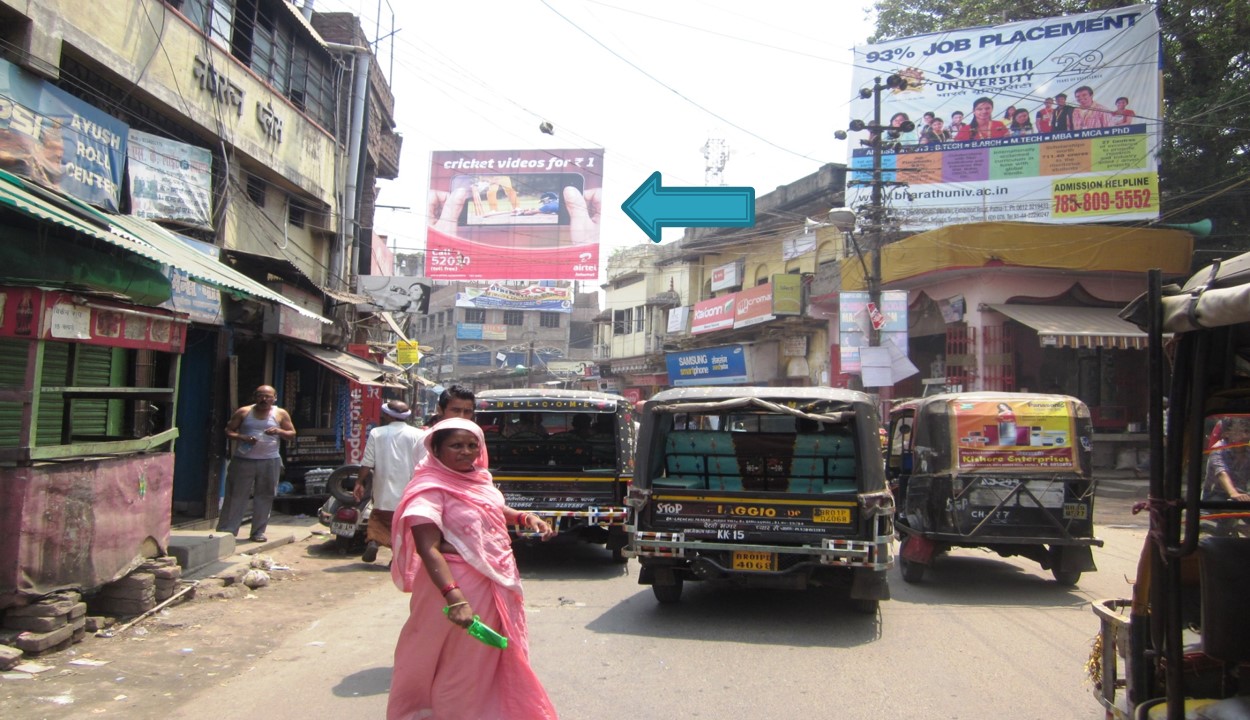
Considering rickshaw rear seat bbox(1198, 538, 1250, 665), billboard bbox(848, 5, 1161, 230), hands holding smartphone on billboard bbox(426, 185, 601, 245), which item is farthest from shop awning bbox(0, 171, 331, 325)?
hands holding smartphone on billboard bbox(426, 185, 601, 245)

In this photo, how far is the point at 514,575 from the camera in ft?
12.1

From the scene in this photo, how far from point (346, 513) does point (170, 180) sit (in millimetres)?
5122

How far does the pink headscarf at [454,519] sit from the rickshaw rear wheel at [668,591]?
3.58 metres

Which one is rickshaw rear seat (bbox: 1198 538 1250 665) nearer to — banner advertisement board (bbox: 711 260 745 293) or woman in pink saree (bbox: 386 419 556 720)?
woman in pink saree (bbox: 386 419 556 720)

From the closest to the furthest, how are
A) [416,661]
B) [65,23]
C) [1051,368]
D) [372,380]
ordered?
1. [416,661]
2. [65,23]
3. [372,380]
4. [1051,368]

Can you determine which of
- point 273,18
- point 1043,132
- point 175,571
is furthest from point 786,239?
point 175,571

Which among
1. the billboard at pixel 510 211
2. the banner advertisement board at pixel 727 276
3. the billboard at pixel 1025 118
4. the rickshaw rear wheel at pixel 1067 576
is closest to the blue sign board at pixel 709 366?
the banner advertisement board at pixel 727 276

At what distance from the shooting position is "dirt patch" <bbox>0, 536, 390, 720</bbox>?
460cm

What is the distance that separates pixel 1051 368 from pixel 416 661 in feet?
68.1

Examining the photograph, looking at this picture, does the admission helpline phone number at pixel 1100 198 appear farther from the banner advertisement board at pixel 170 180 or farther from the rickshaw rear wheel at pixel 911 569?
the banner advertisement board at pixel 170 180

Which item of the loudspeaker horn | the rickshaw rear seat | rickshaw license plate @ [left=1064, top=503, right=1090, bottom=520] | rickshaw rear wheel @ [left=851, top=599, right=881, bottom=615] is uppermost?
the loudspeaker horn

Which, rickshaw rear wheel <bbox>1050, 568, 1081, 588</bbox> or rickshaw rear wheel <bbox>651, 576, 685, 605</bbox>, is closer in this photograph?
rickshaw rear wheel <bbox>651, 576, 685, 605</bbox>

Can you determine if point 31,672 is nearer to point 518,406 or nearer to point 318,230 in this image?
point 518,406

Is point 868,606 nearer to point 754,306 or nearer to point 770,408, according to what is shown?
point 770,408
